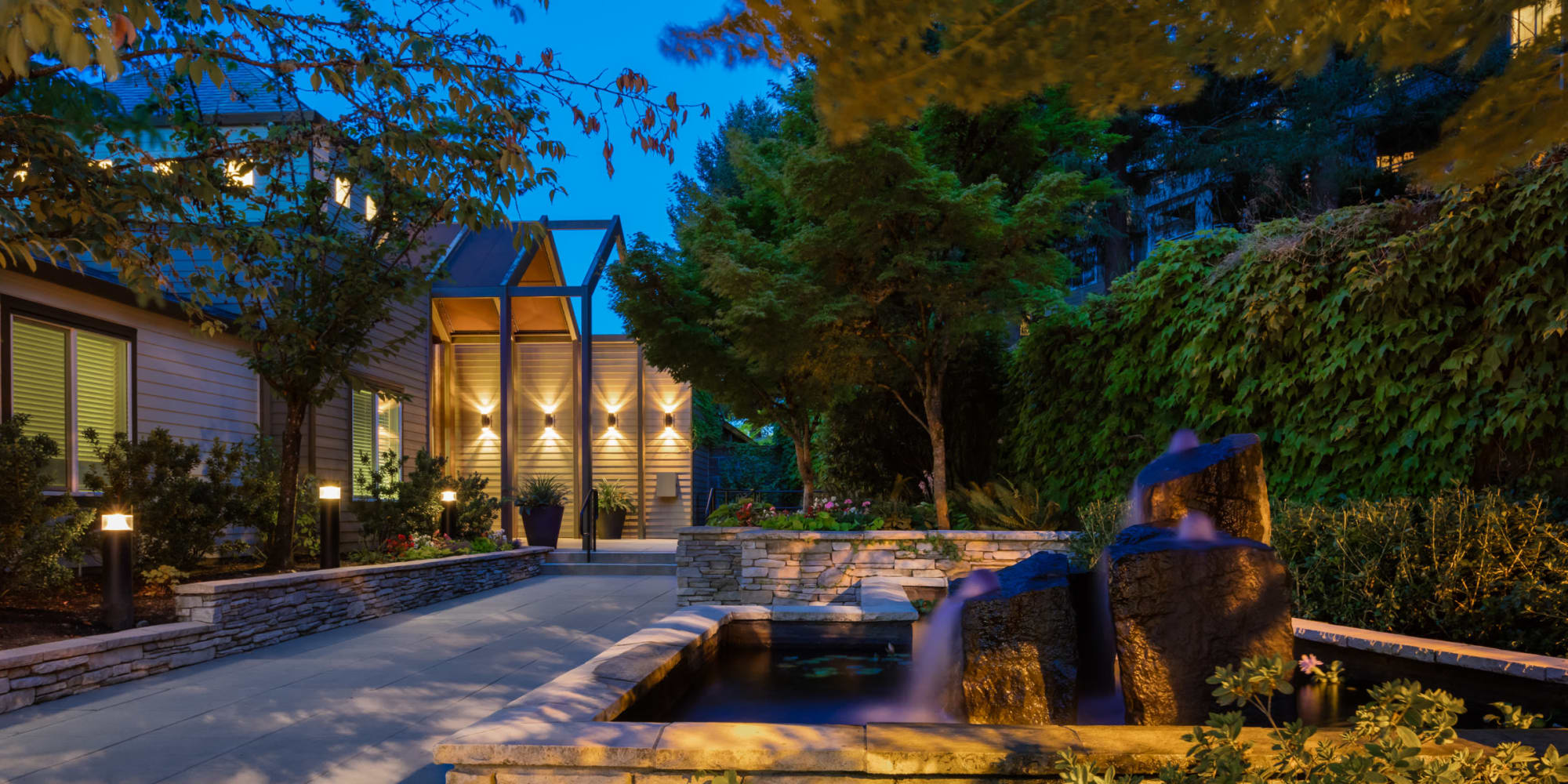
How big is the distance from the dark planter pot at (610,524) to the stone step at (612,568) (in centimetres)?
434

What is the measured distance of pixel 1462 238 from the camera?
5621 mm

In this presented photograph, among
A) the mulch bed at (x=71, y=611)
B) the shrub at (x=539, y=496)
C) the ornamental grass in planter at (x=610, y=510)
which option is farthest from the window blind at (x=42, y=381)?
the ornamental grass in planter at (x=610, y=510)

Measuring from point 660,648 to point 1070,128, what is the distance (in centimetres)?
1022

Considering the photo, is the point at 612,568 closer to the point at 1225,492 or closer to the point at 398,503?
the point at 398,503

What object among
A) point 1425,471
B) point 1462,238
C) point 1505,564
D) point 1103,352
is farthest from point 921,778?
point 1103,352

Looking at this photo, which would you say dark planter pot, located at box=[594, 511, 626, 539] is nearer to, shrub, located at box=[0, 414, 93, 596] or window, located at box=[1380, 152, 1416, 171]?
shrub, located at box=[0, 414, 93, 596]

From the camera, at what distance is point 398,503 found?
10.5 metres

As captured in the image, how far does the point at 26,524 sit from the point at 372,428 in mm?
6813

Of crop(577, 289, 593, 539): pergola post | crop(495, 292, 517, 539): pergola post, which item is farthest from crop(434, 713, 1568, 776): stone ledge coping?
crop(495, 292, 517, 539): pergola post

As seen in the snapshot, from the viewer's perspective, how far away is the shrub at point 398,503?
1029 cm

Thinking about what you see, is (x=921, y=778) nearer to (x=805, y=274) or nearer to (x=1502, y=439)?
(x=1502, y=439)

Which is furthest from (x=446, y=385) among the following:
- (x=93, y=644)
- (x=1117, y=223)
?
(x=1117, y=223)

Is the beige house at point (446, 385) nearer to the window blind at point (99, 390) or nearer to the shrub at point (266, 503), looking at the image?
the window blind at point (99, 390)

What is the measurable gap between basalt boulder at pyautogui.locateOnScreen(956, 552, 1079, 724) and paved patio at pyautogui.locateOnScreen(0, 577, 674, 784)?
7.29 feet
